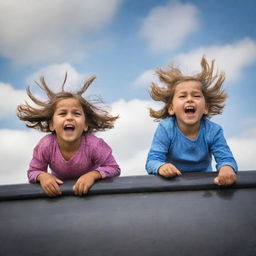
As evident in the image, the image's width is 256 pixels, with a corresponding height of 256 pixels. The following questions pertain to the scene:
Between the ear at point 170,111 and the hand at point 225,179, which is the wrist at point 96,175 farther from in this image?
the ear at point 170,111

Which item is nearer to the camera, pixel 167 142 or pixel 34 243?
pixel 34 243

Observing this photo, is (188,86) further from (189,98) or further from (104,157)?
(104,157)

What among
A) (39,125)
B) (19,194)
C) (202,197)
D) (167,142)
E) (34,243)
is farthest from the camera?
(39,125)

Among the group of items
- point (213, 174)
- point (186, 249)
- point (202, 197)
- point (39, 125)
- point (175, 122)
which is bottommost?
point (186, 249)

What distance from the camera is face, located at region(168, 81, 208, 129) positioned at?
7.23 ft

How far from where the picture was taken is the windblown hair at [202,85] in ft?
8.22

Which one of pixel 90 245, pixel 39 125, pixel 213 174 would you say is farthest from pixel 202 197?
pixel 39 125

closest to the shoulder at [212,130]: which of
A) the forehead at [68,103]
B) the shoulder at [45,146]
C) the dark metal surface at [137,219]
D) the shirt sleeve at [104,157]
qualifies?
the shirt sleeve at [104,157]

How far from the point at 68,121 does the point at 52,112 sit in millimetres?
253

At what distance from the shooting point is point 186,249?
1.15 metres

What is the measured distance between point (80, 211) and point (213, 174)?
1.98ft

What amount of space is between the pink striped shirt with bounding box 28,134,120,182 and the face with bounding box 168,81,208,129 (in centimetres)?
51

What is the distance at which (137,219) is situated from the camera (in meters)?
1.30

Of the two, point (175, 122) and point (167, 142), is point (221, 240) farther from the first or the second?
point (175, 122)
